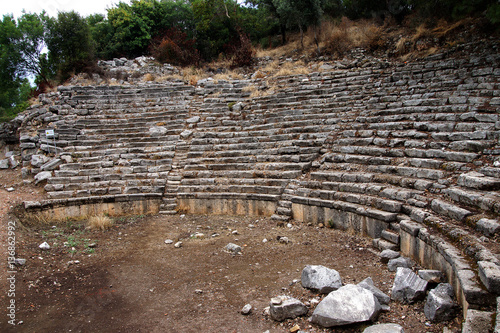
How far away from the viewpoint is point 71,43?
16109 millimetres

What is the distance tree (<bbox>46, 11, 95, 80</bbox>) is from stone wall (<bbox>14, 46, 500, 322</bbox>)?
3.41m

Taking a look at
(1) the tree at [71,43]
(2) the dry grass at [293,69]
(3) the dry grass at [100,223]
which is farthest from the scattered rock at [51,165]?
(2) the dry grass at [293,69]

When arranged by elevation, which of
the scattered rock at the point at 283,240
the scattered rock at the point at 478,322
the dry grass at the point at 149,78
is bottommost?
the scattered rock at the point at 283,240

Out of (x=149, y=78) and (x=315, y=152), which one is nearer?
(x=315, y=152)

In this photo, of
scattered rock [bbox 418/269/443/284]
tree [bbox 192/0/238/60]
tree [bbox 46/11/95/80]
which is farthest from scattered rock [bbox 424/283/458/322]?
tree [bbox 192/0/238/60]

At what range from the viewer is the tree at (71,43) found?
15945mm

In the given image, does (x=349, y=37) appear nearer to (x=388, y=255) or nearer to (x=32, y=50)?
(x=388, y=255)

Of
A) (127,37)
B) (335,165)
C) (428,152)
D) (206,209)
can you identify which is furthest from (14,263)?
(127,37)

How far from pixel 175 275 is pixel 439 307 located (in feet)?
12.7

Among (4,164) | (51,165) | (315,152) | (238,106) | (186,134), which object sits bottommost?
(315,152)

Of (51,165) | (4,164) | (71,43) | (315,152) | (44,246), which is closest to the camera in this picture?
(44,246)

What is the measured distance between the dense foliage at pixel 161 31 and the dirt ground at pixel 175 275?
1165 centimetres

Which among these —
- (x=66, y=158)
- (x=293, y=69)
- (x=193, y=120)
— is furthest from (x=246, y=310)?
(x=293, y=69)

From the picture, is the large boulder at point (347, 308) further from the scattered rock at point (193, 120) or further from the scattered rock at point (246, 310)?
the scattered rock at point (193, 120)
